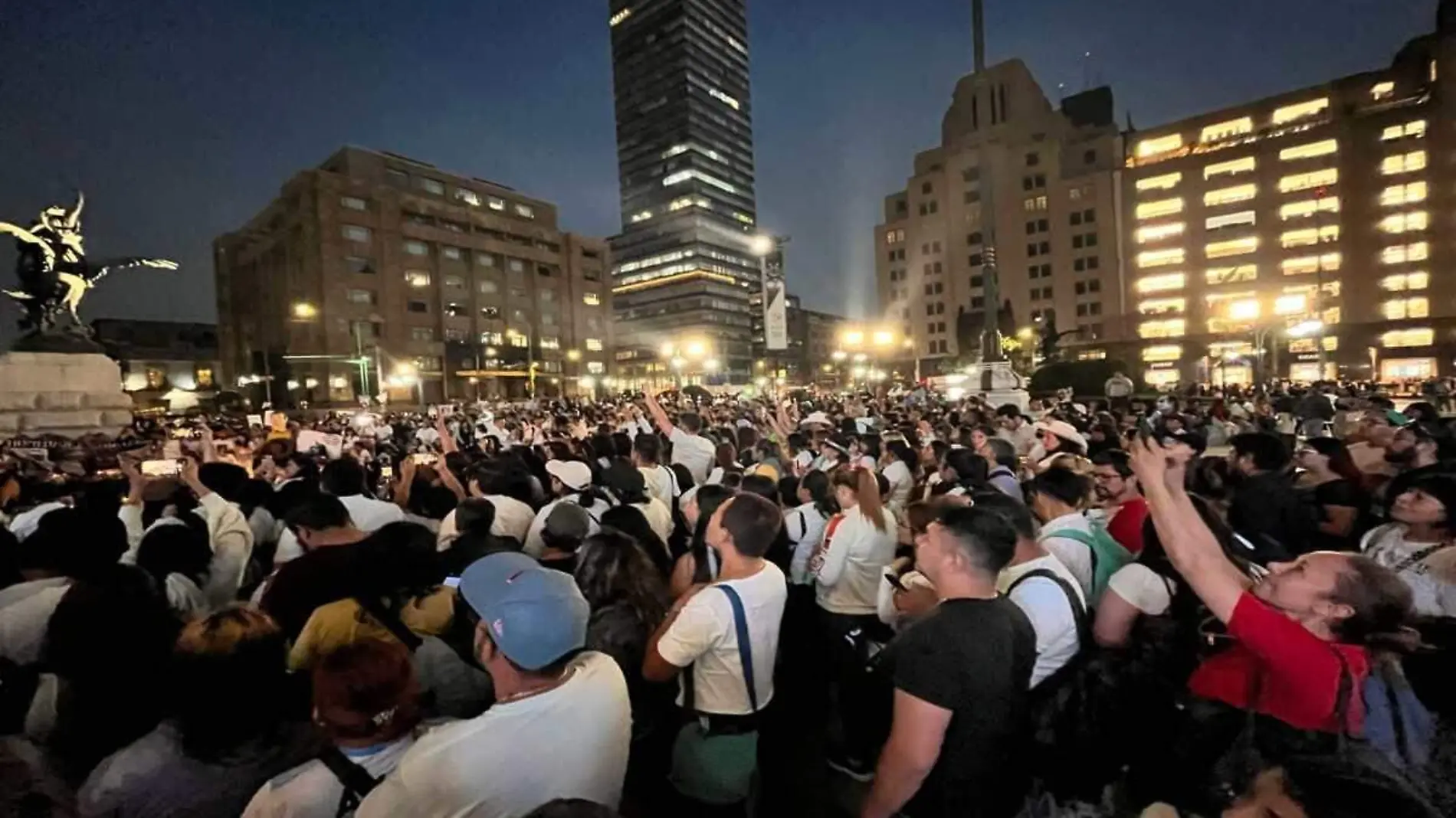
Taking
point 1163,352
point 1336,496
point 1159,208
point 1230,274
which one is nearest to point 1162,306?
point 1163,352

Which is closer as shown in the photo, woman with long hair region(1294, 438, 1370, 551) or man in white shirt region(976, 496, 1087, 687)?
man in white shirt region(976, 496, 1087, 687)

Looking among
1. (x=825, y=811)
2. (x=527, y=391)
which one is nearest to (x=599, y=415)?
(x=825, y=811)

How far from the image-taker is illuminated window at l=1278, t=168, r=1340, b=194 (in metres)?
74.9

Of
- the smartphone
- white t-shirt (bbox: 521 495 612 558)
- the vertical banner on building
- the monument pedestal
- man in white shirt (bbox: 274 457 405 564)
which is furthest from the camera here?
the monument pedestal

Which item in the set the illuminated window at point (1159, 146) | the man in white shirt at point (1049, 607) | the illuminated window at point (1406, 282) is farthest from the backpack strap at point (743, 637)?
the illuminated window at point (1159, 146)

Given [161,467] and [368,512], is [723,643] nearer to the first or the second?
[368,512]

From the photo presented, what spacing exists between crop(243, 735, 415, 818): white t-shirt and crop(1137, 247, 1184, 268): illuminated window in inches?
3957

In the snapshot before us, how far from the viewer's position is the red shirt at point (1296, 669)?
1943 mm

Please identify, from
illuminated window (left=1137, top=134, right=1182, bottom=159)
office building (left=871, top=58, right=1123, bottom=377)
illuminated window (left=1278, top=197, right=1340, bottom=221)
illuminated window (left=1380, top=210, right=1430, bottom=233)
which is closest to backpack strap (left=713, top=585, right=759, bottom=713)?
office building (left=871, top=58, right=1123, bottom=377)

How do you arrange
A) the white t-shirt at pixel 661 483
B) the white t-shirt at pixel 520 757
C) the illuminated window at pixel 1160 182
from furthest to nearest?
the illuminated window at pixel 1160 182
the white t-shirt at pixel 661 483
the white t-shirt at pixel 520 757

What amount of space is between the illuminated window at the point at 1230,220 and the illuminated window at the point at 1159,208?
3.53 meters

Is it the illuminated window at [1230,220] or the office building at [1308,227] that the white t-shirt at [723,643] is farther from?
the illuminated window at [1230,220]

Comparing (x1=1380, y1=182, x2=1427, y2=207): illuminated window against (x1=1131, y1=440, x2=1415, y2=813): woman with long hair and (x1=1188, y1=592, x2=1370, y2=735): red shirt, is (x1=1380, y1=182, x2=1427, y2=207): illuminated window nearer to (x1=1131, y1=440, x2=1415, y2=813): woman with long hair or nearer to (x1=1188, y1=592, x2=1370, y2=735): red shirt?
(x1=1131, y1=440, x2=1415, y2=813): woman with long hair

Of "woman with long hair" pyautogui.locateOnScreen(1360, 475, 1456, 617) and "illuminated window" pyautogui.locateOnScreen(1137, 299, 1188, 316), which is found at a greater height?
"illuminated window" pyautogui.locateOnScreen(1137, 299, 1188, 316)
